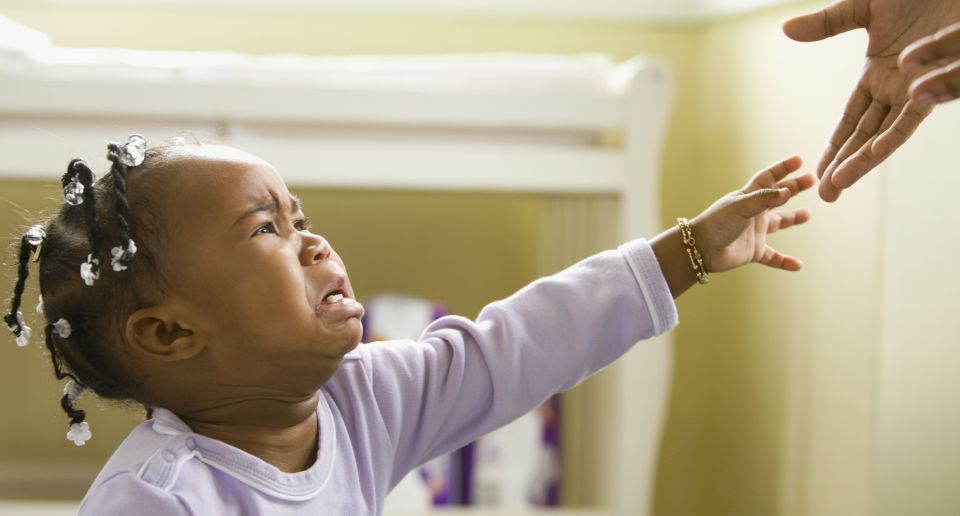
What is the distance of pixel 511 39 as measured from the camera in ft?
5.51

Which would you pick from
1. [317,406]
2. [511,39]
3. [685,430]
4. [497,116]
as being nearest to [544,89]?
[497,116]

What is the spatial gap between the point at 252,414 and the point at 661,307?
386 mm

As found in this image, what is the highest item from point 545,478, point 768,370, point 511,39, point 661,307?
point 511,39

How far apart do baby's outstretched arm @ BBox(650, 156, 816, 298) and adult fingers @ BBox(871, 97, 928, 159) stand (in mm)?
84

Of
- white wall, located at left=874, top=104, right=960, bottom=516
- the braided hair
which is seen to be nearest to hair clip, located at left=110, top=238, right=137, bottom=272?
the braided hair

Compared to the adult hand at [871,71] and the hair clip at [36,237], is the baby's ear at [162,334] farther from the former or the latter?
the adult hand at [871,71]

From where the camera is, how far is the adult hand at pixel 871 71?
0.67 m

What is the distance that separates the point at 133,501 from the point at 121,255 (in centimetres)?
18

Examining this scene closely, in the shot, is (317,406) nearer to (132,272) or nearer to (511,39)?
(132,272)

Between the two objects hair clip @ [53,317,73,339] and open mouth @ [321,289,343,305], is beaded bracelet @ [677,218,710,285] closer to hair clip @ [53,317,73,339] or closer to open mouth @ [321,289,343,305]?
open mouth @ [321,289,343,305]

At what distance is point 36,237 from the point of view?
0.64 metres

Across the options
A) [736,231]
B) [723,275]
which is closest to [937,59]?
[736,231]

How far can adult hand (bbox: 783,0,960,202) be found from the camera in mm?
669

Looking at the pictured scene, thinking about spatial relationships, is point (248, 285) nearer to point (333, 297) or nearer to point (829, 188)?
point (333, 297)
